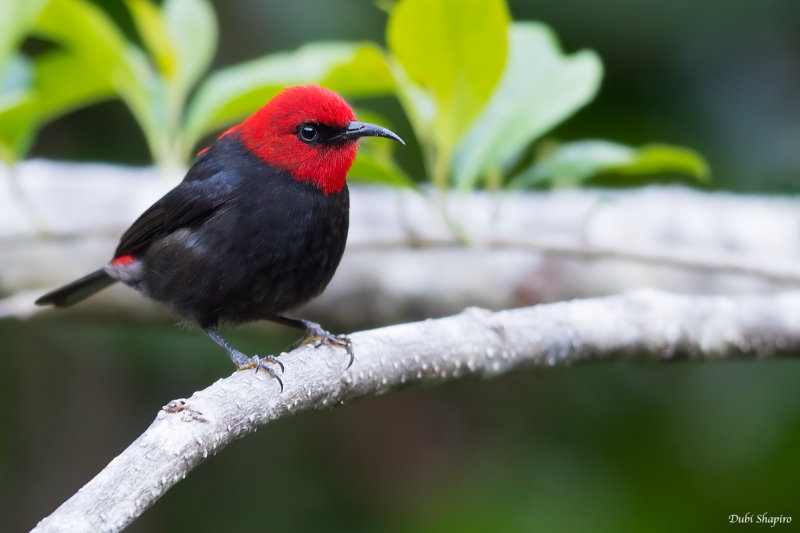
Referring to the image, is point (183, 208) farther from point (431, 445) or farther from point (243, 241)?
point (431, 445)

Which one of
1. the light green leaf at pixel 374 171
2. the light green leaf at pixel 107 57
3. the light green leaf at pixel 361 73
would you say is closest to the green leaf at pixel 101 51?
the light green leaf at pixel 107 57

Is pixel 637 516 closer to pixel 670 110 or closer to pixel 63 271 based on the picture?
pixel 670 110

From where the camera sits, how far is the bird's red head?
9.86ft

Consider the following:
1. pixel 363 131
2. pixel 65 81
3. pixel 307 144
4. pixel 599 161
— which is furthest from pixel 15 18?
pixel 599 161

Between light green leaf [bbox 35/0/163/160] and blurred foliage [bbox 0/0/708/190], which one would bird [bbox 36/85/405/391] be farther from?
light green leaf [bbox 35/0/163/160]

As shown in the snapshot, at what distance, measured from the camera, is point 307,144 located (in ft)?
9.96

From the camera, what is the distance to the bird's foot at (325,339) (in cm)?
244

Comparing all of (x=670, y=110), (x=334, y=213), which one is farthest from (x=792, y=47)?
(x=334, y=213)

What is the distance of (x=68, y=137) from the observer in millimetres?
5621

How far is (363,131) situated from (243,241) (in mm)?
518

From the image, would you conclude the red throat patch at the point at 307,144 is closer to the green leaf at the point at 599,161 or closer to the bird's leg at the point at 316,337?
the bird's leg at the point at 316,337

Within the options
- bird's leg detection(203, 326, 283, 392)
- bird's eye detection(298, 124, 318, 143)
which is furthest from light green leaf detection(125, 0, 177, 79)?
bird's leg detection(203, 326, 283, 392)

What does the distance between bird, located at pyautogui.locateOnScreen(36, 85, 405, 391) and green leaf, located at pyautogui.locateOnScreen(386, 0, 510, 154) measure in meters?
0.30

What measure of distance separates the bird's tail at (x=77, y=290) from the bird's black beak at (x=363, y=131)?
1.10 metres
